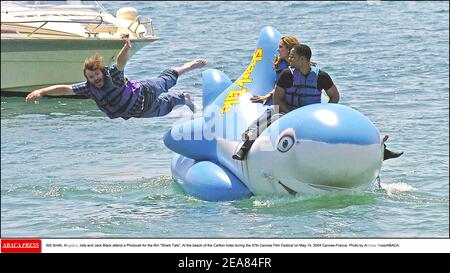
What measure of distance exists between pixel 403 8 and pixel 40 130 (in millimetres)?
12461

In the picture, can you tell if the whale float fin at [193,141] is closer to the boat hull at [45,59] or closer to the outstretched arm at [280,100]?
the outstretched arm at [280,100]

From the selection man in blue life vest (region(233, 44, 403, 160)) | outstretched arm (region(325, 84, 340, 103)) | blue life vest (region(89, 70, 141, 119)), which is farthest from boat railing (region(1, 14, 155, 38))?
outstretched arm (region(325, 84, 340, 103))

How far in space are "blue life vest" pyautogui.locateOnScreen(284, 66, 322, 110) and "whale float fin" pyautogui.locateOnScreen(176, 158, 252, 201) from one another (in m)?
0.81

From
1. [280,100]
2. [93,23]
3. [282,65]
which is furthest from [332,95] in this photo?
[93,23]

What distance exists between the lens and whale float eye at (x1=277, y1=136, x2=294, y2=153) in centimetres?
749

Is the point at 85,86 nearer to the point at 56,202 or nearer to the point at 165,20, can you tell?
the point at 56,202

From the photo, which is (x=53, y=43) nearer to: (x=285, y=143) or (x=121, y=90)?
(x=121, y=90)

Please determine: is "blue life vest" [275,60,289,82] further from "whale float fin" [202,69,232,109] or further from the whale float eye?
the whale float eye

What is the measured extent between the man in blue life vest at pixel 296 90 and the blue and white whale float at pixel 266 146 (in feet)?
0.44

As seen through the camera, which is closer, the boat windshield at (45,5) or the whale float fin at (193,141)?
the whale float fin at (193,141)

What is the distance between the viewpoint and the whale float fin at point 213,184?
8203mm

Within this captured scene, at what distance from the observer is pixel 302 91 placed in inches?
312

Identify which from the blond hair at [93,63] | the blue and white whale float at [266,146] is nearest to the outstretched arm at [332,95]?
the blue and white whale float at [266,146]

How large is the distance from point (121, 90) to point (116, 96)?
7 centimetres
